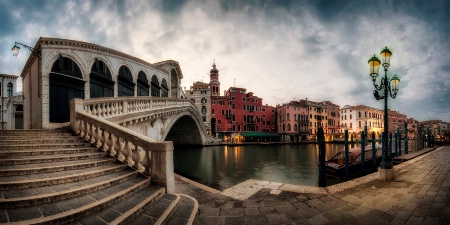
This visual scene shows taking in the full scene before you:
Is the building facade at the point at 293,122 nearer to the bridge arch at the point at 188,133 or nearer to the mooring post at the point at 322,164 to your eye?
the bridge arch at the point at 188,133

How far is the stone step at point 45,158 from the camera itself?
4273 mm

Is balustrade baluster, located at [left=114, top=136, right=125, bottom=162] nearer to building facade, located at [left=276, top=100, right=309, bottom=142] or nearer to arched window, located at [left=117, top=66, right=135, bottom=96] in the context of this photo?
arched window, located at [left=117, top=66, right=135, bottom=96]

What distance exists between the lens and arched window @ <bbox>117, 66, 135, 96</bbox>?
16.0 meters

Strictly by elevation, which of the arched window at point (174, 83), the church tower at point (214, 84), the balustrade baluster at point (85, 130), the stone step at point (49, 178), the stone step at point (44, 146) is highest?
the church tower at point (214, 84)

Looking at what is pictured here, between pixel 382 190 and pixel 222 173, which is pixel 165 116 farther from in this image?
pixel 382 190

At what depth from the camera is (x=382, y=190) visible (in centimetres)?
579

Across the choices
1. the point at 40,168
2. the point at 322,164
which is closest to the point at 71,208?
the point at 40,168

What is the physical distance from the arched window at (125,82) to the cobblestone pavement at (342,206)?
12714 millimetres

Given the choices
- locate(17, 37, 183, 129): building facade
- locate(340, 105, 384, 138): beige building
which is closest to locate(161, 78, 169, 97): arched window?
locate(17, 37, 183, 129): building facade

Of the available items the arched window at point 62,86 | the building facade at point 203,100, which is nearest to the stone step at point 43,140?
the arched window at point 62,86

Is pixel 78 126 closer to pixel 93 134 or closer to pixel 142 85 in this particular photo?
pixel 93 134

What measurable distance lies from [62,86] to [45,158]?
980cm

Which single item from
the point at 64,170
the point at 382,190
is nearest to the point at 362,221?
the point at 382,190

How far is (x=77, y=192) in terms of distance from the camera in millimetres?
3611
